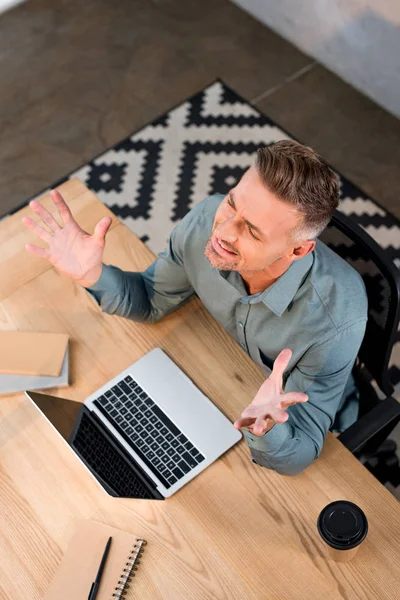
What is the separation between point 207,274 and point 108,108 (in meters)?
1.71

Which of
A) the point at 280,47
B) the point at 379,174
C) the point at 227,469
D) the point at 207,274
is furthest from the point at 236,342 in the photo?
the point at 280,47

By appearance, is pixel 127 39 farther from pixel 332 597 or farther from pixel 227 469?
pixel 332 597

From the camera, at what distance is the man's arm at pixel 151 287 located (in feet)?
5.21

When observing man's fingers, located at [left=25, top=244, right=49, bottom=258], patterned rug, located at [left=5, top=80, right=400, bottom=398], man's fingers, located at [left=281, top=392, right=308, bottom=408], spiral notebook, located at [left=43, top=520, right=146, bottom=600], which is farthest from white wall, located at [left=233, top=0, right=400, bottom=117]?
spiral notebook, located at [left=43, top=520, right=146, bottom=600]

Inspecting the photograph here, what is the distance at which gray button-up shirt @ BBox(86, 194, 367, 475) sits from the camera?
4.75ft

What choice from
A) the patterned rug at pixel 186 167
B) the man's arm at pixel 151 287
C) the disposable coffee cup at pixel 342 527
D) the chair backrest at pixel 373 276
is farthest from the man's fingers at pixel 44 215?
the patterned rug at pixel 186 167

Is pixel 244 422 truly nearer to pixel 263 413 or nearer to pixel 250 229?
→ pixel 263 413

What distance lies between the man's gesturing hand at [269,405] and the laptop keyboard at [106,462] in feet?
0.99

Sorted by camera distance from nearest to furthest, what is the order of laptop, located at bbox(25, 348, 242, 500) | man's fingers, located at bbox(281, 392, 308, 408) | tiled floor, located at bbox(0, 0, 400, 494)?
man's fingers, located at bbox(281, 392, 308, 408), laptop, located at bbox(25, 348, 242, 500), tiled floor, located at bbox(0, 0, 400, 494)

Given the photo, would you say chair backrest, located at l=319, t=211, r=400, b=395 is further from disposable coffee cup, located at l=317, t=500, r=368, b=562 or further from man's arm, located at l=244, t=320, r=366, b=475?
disposable coffee cup, located at l=317, t=500, r=368, b=562

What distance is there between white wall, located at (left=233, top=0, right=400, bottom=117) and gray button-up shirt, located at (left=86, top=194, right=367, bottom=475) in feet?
4.93

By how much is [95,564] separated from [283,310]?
0.61m

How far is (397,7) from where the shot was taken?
2641 millimetres

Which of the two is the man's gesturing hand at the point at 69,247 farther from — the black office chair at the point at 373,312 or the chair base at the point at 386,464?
the chair base at the point at 386,464
